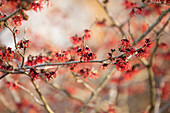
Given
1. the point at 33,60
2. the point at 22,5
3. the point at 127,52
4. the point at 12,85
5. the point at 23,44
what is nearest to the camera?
the point at 22,5

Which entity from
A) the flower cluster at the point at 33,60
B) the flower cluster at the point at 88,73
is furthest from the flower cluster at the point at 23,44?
the flower cluster at the point at 88,73

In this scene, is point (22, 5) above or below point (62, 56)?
above


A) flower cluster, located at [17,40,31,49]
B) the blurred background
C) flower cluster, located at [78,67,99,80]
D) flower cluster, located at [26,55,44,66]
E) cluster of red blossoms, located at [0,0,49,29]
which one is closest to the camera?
cluster of red blossoms, located at [0,0,49,29]

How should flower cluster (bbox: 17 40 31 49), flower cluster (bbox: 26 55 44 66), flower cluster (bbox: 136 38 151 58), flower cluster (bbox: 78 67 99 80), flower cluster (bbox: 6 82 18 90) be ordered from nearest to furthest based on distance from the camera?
flower cluster (bbox: 136 38 151 58)
flower cluster (bbox: 17 40 31 49)
flower cluster (bbox: 26 55 44 66)
flower cluster (bbox: 78 67 99 80)
flower cluster (bbox: 6 82 18 90)

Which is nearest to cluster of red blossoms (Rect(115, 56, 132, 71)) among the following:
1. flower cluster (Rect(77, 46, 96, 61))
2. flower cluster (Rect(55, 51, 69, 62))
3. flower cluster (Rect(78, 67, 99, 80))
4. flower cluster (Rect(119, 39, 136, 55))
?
flower cluster (Rect(119, 39, 136, 55))

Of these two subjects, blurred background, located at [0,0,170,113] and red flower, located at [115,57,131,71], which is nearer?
red flower, located at [115,57,131,71]

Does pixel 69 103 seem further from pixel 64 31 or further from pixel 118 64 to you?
pixel 118 64

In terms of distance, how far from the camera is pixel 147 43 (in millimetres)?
2047

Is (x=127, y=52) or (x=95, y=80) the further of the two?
(x=95, y=80)

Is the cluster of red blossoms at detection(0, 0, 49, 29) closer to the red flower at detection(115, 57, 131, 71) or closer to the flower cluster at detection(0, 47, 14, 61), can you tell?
the flower cluster at detection(0, 47, 14, 61)

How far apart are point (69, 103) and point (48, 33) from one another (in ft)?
12.9

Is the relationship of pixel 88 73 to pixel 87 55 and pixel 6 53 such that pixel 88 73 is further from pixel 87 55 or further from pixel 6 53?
pixel 6 53

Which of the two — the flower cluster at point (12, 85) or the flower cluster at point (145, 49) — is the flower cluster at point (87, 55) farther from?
the flower cluster at point (12, 85)

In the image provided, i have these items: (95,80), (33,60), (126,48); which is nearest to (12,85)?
(33,60)
